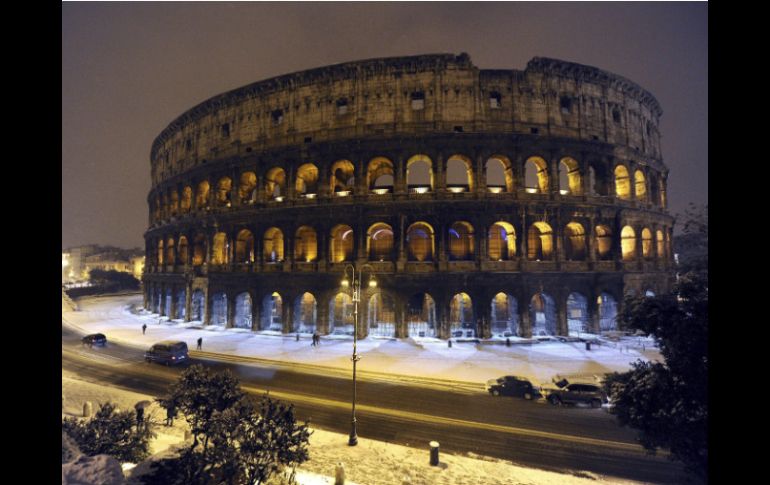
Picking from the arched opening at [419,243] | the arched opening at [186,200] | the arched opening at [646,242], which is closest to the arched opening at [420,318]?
the arched opening at [419,243]

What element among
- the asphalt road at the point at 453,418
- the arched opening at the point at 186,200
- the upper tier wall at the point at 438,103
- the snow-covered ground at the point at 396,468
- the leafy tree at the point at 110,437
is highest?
the upper tier wall at the point at 438,103

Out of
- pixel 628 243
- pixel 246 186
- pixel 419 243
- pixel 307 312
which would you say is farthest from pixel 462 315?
pixel 246 186

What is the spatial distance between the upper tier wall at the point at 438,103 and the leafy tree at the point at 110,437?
2205cm

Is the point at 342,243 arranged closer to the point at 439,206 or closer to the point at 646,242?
the point at 439,206

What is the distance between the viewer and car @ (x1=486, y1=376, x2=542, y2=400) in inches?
551

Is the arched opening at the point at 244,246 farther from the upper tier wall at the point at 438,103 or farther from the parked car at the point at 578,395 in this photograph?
the parked car at the point at 578,395

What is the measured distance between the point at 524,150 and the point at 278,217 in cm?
2093

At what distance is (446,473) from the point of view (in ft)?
28.5

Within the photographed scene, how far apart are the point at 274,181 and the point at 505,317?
24708 millimetres

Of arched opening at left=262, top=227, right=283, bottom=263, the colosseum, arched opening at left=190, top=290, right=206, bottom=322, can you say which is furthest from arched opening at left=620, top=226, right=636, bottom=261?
arched opening at left=190, top=290, right=206, bottom=322

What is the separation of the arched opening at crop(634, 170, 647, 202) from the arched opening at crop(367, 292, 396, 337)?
2531cm

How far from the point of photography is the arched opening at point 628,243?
27172 millimetres

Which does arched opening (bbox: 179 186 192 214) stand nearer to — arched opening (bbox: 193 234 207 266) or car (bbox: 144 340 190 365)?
arched opening (bbox: 193 234 207 266)
